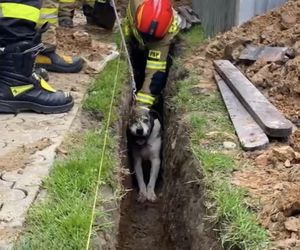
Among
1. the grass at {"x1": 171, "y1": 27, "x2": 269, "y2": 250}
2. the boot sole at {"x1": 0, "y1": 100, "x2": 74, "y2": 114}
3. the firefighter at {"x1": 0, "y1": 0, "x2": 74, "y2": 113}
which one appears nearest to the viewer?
the grass at {"x1": 171, "y1": 27, "x2": 269, "y2": 250}

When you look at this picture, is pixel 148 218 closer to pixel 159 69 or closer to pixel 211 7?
pixel 159 69

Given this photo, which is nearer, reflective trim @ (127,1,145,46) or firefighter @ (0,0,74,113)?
firefighter @ (0,0,74,113)

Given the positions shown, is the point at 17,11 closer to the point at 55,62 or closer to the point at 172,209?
the point at 55,62

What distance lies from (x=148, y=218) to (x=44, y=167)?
1.75 m

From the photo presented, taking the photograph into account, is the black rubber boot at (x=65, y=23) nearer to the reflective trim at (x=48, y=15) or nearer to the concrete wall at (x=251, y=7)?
the reflective trim at (x=48, y=15)

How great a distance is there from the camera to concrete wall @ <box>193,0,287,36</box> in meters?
6.02

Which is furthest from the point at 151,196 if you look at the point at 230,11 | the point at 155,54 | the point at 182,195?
the point at 230,11

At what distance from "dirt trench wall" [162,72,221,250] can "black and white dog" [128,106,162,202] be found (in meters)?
0.12

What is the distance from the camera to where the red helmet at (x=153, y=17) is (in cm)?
493

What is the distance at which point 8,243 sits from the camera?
2402mm

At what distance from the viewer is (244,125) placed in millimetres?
3797

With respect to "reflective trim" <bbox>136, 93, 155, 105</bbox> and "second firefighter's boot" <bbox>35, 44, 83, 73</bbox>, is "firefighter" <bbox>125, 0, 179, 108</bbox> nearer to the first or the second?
"reflective trim" <bbox>136, 93, 155, 105</bbox>

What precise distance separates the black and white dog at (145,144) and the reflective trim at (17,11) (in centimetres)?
167

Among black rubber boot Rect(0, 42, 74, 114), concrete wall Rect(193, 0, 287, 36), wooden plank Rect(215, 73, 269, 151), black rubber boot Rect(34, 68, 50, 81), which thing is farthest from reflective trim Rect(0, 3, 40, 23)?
concrete wall Rect(193, 0, 287, 36)
